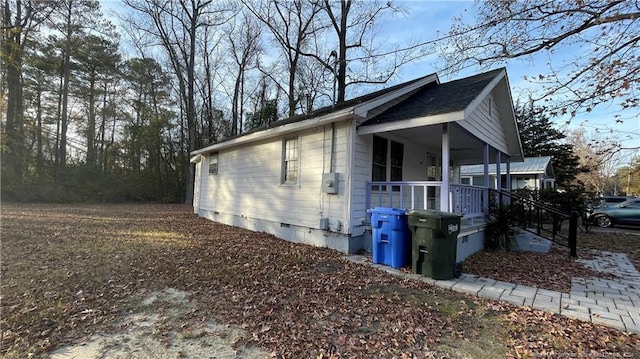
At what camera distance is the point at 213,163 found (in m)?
12.3

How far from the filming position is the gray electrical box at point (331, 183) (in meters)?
6.59

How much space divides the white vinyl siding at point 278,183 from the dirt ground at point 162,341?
149 inches

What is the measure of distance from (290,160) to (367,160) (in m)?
2.29

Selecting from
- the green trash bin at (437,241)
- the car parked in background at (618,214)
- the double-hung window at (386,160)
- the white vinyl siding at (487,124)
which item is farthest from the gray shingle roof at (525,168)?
the green trash bin at (437,241)

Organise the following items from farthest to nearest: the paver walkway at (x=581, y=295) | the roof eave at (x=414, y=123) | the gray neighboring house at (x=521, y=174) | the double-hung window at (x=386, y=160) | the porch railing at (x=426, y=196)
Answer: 1. the gray neighboring house at (x=521, y=174)
2. the double-hung window at (x=386, y=160)
3. the porch railing at (x=426, y=196)
4. the roof eave at (x=414, y=123)
5. the paver walkway at (x=581, y=295)

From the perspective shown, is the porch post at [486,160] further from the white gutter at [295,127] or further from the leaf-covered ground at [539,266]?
the white gutter at [295,127]

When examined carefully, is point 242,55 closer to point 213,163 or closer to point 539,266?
point 213,163

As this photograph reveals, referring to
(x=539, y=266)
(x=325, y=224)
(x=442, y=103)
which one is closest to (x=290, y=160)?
(x=325, y=224)

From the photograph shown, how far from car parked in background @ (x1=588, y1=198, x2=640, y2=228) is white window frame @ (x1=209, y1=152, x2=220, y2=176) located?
1566cm

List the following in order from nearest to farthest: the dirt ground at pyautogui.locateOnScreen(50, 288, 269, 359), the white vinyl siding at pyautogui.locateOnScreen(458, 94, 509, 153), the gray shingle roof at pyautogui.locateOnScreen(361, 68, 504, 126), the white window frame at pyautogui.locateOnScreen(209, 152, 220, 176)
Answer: the dirt ground at pyautogui.locateOnScreen(50, 288, 269, 359) → the gray shingle roof at pyautogui.locateOnScreen(361, 68, 504, 126) → the white vinyl siding at pyautogui.locateOnScreen(458, 94, 509, 153) → the white window frame at pyautogui.locateOnScreen(209, 152, 220, 176)

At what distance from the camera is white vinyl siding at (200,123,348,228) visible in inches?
269

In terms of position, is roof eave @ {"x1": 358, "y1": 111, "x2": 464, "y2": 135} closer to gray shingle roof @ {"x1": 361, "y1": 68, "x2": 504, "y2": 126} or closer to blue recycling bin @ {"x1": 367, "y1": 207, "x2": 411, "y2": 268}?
gray shingle roof @ {"x1": 361, "y1": 68, "x2": 504, "y2": 126}

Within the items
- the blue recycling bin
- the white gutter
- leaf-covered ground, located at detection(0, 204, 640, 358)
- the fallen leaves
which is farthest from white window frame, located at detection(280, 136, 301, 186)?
the fallen leaves

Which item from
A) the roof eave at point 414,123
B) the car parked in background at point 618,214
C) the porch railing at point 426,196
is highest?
the roof eave at point 414,123
